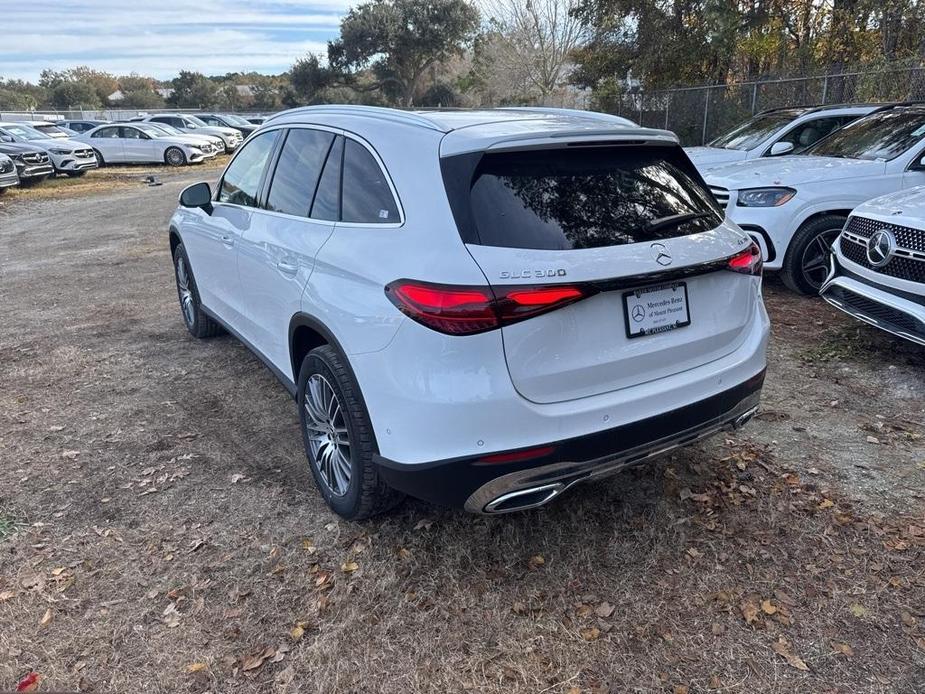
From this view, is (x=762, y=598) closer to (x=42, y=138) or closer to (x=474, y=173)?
(x=474, y=173)

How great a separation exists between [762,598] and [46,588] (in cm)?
298

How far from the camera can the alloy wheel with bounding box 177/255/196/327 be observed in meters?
5.80

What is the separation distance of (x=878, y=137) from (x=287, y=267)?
636 cm

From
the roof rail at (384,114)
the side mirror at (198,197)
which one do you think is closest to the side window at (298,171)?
the roof rail at (384,114)

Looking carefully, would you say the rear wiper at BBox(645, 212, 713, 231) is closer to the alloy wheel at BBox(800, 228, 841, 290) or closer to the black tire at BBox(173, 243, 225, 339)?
the black tire at BBox(173, 243, 225, 339)

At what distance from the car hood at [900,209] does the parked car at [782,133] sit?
330cm

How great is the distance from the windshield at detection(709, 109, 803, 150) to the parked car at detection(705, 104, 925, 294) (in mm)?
2638

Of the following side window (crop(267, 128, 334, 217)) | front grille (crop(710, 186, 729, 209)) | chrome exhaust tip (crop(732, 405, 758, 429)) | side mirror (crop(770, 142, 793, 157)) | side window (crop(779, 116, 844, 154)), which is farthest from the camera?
side window (crop(779, 116, 844, 154))

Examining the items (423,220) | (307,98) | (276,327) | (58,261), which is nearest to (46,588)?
(276,327)

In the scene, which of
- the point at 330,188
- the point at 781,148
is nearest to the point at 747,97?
the point at 781,148

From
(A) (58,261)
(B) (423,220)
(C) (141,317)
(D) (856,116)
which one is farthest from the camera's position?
(A) (58,261)

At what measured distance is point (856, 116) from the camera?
341 inches

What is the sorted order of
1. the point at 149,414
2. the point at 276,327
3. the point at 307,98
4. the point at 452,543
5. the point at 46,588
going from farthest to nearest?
the point at 307,98
the point at 149,414
the point at 276,327
the point at 452,543
the point at 46,588

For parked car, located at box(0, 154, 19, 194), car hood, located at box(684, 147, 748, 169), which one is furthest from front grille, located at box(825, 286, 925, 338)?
parked car, located at box(0, 154, 19, 194)
